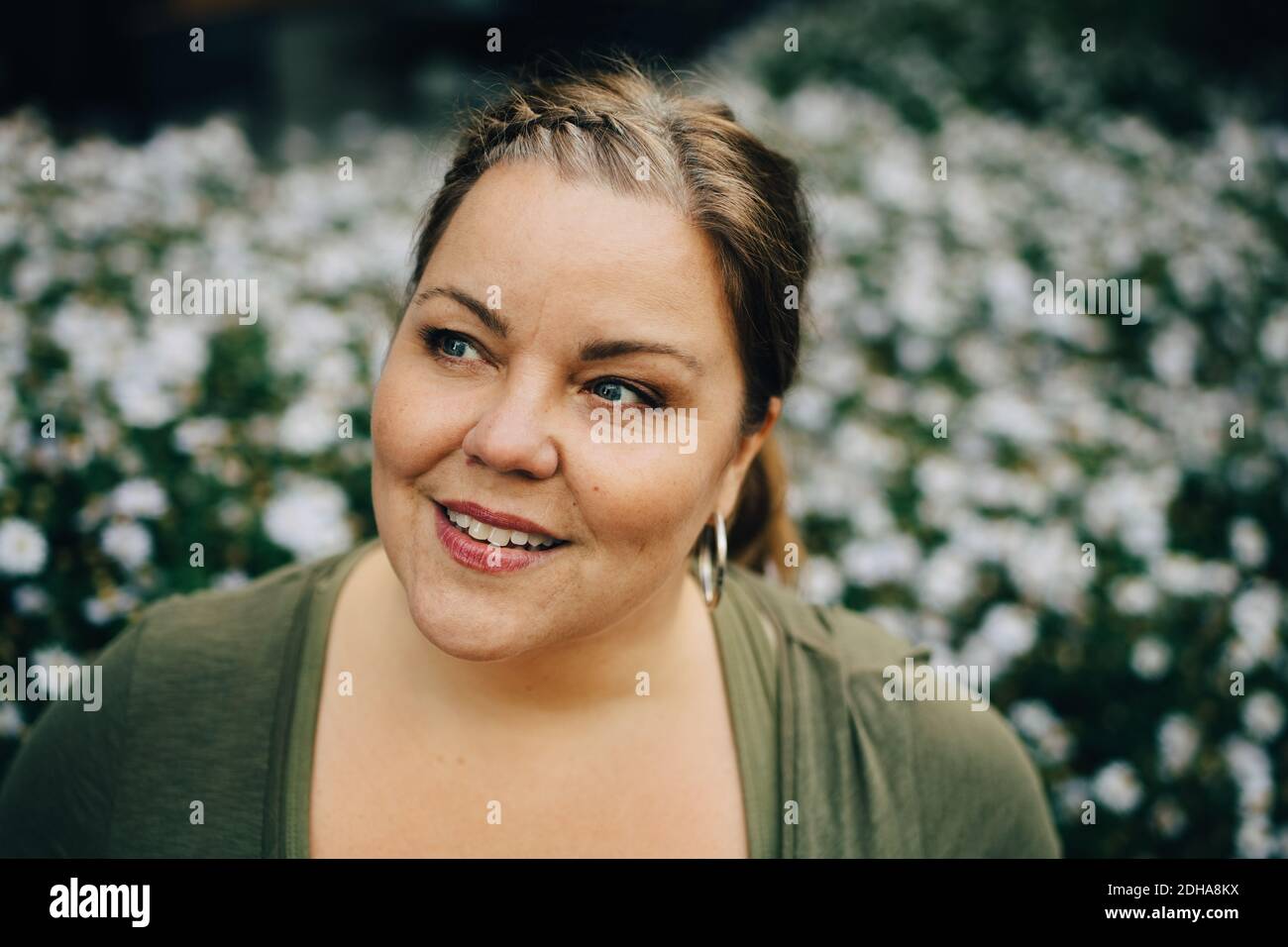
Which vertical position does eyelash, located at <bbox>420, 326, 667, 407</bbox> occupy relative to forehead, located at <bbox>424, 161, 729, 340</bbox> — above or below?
below

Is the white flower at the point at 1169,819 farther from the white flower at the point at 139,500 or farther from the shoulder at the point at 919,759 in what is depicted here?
the white flower at the point at 139,500

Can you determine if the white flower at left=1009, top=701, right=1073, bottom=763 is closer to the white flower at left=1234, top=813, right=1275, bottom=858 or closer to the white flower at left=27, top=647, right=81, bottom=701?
the white flower at left=1234, top=813, right=1275, bottom=858

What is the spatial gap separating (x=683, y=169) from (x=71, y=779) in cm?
121

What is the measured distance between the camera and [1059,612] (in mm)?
2559

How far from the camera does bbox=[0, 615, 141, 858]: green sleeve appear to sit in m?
1.37

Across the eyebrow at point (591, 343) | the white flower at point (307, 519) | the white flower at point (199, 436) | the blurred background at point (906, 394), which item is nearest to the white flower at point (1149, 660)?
Result: the blurred background at point (906, 394)

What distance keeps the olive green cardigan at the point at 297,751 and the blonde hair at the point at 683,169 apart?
449 millimetres

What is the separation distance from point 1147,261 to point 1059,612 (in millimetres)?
2272

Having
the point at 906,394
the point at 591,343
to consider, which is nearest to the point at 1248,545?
the point at 906,394

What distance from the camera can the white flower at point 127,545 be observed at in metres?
2.16

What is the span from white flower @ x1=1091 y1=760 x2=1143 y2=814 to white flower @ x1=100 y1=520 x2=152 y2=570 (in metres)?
2.27

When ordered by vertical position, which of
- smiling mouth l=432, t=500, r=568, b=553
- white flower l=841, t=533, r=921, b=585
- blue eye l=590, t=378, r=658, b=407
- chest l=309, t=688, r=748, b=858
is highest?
blue eye l=590, t=378, r=658, b=407

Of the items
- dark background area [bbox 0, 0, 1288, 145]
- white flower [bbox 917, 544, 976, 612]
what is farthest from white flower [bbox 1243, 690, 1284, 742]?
dark background area [bbox 0, 0, 1288, 145]

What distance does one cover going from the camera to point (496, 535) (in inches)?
47.3
